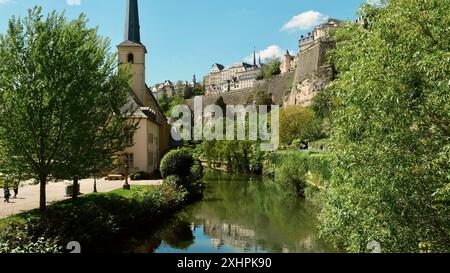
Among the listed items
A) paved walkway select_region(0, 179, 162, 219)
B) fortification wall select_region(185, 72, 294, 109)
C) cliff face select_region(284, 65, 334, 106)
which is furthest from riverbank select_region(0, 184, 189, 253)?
fortification wall select_region(185, 72, 294, 109)

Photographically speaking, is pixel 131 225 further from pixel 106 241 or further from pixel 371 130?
pixel 371 130

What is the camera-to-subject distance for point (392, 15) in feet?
24.9

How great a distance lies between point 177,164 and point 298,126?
1351 inches

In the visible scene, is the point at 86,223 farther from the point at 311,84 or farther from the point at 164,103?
the point at 164,103

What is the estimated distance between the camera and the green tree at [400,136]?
7227 mm

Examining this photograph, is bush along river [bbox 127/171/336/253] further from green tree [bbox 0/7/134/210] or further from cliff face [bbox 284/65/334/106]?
cliff face [bbox 284/65/334/106]

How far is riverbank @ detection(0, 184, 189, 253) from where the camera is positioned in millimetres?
10962

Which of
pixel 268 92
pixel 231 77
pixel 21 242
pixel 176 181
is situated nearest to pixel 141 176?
pixel 176 181

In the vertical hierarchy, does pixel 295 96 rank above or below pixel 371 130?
above

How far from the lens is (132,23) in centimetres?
4569

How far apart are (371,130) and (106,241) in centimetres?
1029

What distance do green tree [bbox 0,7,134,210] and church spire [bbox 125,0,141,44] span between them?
1193 inches
